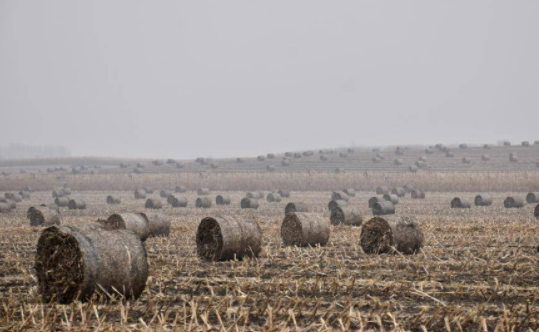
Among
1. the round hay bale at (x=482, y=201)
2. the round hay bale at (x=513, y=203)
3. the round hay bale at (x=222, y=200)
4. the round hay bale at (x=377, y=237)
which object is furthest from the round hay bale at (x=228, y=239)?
the round hay bale at (x=222, y=200)

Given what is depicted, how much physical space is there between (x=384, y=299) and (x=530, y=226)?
14.0m

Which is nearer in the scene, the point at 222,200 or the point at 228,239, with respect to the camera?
the point at 228,239

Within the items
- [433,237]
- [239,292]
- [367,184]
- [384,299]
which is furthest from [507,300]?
[367,184]

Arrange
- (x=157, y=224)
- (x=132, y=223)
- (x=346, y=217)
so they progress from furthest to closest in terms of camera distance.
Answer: (x=346, y=217) → (x=157, y=224) → (x=132, y=223)

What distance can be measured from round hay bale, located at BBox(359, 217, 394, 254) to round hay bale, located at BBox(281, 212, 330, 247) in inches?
70.1

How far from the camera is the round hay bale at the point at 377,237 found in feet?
54.3

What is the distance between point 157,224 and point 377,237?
7.66 meters

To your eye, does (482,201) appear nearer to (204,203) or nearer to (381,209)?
(381,209)

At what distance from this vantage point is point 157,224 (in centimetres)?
2156

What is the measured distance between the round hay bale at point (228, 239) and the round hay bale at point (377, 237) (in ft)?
8.94

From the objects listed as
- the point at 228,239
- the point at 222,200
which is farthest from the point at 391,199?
the point at 228,239

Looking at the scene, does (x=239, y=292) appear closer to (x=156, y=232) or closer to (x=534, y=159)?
(x=156, y=232)

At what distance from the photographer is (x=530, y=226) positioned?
899 inches

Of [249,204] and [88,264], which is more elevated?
[88,264]
